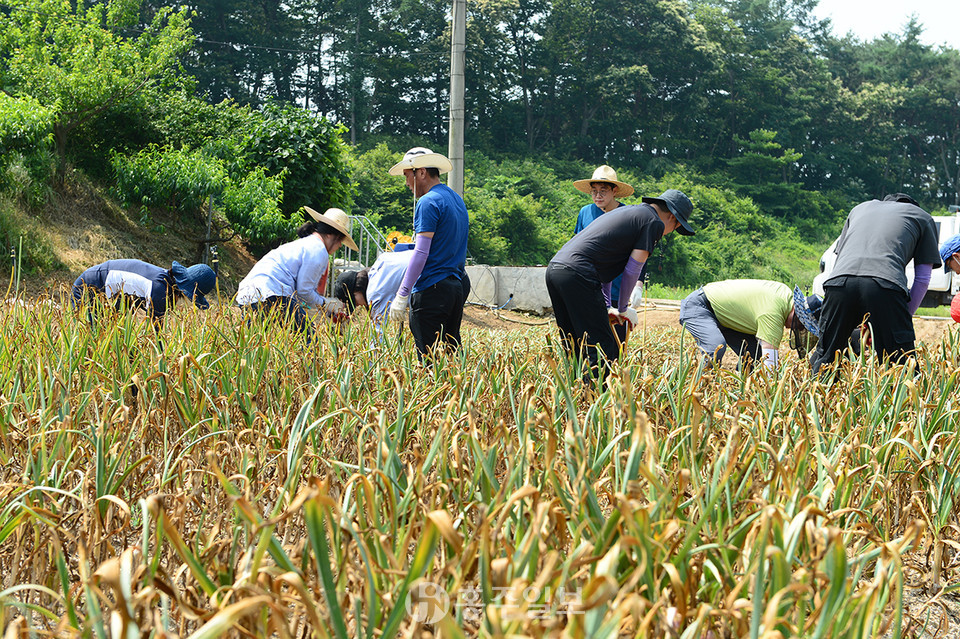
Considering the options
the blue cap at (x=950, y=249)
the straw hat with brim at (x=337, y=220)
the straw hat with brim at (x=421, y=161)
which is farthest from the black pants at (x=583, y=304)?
the blue cap at (x=950, y=249)

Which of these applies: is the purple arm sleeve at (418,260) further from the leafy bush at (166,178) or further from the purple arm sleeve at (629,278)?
the leafy bush at (166,178)

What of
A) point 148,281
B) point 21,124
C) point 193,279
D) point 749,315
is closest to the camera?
point 749,315

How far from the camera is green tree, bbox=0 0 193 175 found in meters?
10.6

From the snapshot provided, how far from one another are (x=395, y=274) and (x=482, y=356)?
1.33 metres

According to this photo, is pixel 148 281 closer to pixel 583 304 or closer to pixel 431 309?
pixel 431 309

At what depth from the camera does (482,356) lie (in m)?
3.21

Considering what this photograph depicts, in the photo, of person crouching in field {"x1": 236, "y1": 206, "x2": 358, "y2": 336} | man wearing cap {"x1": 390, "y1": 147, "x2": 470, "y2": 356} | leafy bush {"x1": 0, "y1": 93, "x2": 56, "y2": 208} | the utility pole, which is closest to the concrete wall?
the utility pole

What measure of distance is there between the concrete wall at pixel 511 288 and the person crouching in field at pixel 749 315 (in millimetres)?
7459

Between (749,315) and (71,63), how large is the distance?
10.8 m

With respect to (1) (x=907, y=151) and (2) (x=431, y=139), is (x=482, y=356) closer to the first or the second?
(2) (x=431, y=139)

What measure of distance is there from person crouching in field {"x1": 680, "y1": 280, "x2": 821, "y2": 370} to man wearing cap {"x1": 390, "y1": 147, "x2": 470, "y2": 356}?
46.8 inches

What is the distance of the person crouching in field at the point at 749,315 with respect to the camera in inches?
160

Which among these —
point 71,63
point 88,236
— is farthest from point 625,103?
point 88,236

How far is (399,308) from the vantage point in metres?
3.89
